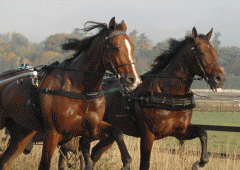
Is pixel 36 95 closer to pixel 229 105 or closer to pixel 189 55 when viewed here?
pixel 189 55

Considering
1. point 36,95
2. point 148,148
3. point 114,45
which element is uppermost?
point 114,45

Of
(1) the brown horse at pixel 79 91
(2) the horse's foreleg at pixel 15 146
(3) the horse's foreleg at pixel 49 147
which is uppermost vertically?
(1) the brown horse at pixel 79 91

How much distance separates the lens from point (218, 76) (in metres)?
5.36

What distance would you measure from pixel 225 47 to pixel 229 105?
3648 inches

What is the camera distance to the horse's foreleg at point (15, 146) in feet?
19.3

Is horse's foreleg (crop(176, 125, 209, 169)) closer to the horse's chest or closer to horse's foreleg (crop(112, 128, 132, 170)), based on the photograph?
the horse's chest

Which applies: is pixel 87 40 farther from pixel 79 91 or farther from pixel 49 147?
pixel 49 147

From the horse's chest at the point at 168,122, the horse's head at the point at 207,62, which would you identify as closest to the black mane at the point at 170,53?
the horse's head at the point at 207,62

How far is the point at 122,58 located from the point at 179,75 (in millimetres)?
1671

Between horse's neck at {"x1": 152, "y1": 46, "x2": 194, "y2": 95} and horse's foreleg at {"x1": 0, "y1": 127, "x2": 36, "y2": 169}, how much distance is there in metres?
2.36

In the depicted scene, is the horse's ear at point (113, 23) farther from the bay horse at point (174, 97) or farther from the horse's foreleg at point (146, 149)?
the horse's foreleg at point (146, 149)

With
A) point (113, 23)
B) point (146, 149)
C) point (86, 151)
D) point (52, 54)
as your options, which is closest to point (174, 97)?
point (146, 149)

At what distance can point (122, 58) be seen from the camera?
4.42 m

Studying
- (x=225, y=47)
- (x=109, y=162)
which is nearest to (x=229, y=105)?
(x=109, y=162)
